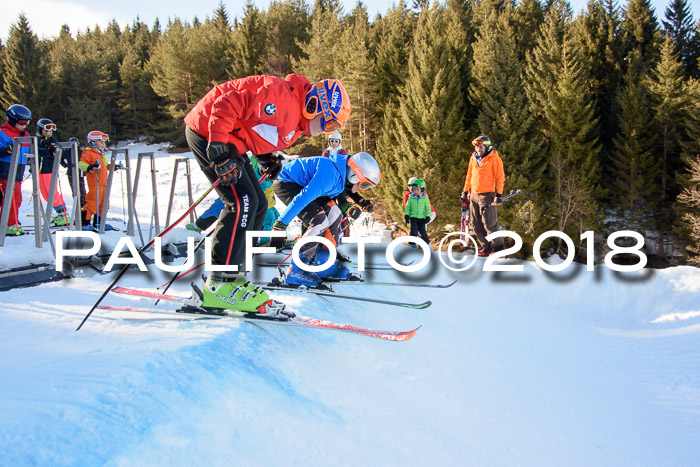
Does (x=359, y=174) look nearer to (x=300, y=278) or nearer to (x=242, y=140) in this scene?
(x=300, y=278)

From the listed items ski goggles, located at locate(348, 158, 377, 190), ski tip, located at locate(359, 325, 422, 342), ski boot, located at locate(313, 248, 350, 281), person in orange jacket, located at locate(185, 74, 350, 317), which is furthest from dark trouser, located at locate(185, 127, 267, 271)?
ski goggles, located at locate(348, 158, 377, 190)

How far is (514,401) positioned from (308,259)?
3004 mm

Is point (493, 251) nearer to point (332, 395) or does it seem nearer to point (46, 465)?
point (332, 395)

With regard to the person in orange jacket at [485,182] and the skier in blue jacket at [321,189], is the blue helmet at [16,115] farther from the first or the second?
the person in orange jacket at [485,182]

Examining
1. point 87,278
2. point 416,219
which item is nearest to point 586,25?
point 416,219

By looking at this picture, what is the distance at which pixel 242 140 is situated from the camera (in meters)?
3.31

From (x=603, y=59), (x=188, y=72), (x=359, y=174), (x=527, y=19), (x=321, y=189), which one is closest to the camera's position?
(x=321, y=189)

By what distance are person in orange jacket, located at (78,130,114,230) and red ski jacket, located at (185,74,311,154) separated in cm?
566

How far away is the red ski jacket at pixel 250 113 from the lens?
3.11 meters

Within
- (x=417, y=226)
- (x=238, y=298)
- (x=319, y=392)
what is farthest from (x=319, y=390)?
(x=417, y=226)

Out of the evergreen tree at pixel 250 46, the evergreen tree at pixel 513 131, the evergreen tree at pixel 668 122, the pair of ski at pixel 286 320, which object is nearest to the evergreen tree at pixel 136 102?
the evergreen tree at pixel 250 46

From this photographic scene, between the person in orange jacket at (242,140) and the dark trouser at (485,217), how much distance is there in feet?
17.9

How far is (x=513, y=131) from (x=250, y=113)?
24.3 meters

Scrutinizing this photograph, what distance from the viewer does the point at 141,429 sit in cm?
184
